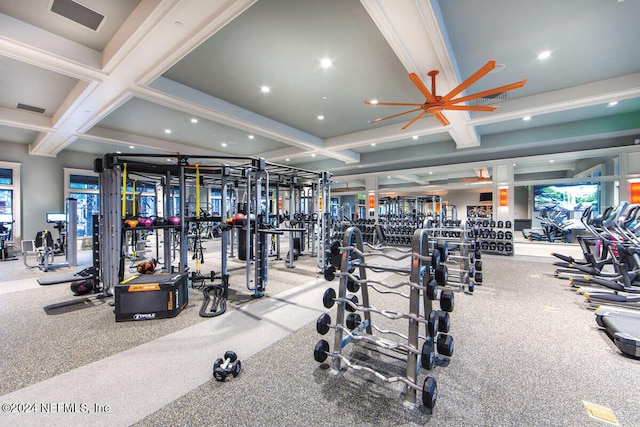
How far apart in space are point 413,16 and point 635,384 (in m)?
4.05

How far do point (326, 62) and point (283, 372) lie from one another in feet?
14.7

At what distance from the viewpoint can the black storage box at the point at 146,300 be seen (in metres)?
3.13

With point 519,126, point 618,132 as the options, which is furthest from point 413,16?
point 618,132

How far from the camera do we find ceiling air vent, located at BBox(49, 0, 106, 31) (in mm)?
3080

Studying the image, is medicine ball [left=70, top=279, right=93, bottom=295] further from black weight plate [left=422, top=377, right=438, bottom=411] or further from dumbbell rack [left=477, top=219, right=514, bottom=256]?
dumbbell rack [left=477, top=219, right=514, bottom=256]

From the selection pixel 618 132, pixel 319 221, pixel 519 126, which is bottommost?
pixel 319 221

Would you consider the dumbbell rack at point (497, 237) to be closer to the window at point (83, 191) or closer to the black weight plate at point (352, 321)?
the black weight plate at point (352, 321)

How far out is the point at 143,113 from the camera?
6422 millimetres

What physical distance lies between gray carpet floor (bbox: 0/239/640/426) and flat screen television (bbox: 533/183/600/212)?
27.0ft

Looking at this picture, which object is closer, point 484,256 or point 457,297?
point 457,297

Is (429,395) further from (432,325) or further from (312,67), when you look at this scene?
(312,67)

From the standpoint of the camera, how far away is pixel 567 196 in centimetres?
1119

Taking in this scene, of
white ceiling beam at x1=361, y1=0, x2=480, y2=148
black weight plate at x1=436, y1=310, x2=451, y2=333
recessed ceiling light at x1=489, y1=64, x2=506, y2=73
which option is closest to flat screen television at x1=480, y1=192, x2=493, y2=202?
recessed ceiling light at x1=489, y1=64, x2=506, y2=73

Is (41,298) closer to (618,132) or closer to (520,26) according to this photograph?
(520,26)
